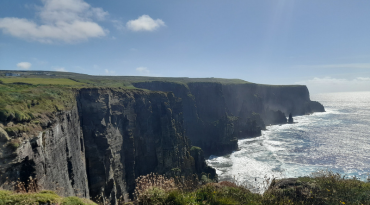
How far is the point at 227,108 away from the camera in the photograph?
332ft

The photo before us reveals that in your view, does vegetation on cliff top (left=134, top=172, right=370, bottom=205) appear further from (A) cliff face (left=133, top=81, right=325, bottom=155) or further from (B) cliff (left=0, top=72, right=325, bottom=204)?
(A) cliff face (left=133, top=81, right=325, bottom=155)

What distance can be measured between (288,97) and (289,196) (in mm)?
155807

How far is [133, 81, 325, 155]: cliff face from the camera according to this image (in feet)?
245

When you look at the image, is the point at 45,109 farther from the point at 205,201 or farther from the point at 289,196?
the point at 289,196

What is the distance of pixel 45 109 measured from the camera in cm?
1772

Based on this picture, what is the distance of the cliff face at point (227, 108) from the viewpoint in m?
74.8

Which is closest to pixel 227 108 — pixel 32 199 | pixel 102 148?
pixel 102 148

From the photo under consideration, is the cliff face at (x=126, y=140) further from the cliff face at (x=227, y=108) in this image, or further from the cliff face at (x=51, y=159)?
the cliff face at (x=227, y=108)

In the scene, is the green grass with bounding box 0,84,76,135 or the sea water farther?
the sea water

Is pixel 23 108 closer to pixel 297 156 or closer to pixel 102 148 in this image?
pixel 102 148

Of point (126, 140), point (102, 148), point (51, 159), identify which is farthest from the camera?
point (126, 140)

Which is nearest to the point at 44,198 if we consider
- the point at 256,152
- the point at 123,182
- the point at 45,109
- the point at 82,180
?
the point at 45,109

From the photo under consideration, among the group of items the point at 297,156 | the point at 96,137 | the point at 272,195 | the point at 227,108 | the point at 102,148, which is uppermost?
the point at 272,195

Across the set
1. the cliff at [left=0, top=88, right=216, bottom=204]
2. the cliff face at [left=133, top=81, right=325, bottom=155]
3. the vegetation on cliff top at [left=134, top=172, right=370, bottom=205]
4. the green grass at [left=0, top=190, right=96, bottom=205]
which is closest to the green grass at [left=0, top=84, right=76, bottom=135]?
the cliff at [left=0, top=88, right=216, bottom=204]
